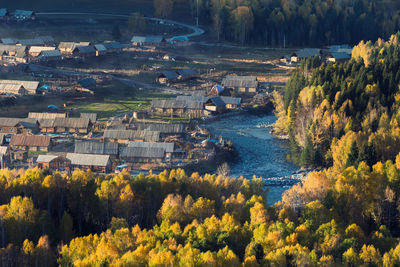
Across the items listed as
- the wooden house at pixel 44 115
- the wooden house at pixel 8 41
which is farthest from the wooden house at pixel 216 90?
the wooden house at pixel 8 41

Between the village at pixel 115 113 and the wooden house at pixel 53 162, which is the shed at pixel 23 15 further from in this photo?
the wooden house at pixel 53 162

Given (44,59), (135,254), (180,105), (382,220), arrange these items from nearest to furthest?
1. (135,254)
2. (382,220)
3. (180,105)
4. (44,59)

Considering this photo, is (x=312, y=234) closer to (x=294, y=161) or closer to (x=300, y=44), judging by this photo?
(x=294, y=161)

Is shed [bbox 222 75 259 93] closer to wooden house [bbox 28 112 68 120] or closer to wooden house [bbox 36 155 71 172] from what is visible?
wooden house [bbox 28 112 68 120]

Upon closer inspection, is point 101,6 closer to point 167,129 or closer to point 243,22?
point 243,22

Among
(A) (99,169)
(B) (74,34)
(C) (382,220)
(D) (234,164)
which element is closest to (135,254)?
(C) (382,220)

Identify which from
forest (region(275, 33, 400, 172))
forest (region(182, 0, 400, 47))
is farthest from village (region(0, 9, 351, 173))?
forest (region(182, 0, 400, 47))
